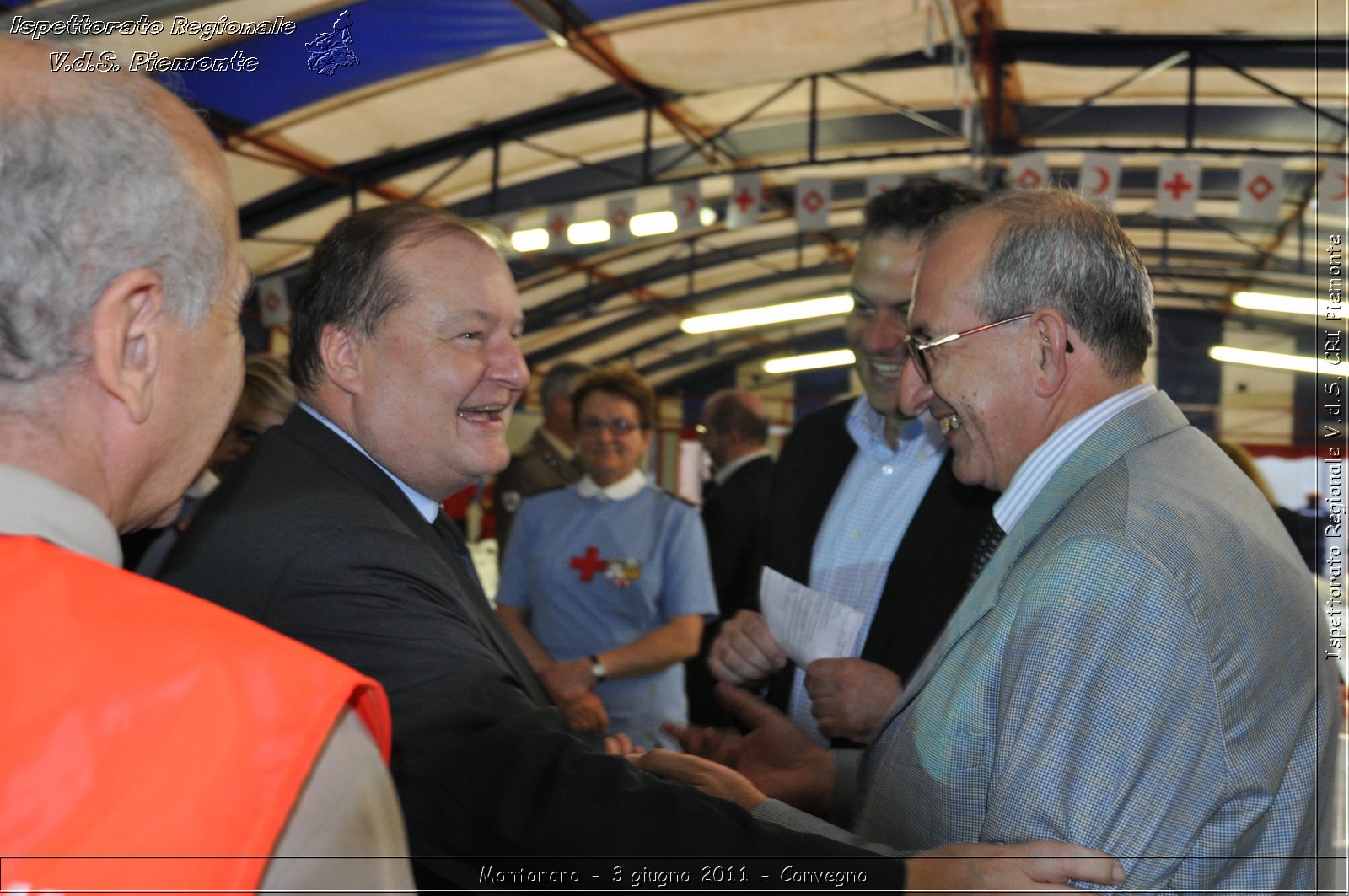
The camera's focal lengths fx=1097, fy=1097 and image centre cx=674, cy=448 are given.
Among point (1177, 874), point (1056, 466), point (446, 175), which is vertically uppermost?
point (446, 175)

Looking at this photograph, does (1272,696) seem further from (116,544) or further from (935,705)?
(116,544)

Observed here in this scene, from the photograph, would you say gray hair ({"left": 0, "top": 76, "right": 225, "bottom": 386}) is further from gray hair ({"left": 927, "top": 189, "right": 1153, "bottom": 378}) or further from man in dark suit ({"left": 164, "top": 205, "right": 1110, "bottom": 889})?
gray hair ({"left": 927, "top": 189, "right": 1153, "bottom": 378})

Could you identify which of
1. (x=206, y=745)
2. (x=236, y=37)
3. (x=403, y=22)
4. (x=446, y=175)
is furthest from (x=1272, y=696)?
(x=446, y=175)

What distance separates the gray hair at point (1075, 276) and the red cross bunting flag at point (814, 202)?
8.96 m

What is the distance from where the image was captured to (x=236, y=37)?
4.97 metres

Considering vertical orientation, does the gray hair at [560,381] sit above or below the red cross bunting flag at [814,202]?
below

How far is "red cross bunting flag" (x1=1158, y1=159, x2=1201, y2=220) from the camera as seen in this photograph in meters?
8.70

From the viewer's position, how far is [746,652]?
87.2 inches

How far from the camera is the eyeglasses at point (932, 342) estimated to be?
1.56 metres

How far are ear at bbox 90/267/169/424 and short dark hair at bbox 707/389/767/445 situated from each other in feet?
13.5

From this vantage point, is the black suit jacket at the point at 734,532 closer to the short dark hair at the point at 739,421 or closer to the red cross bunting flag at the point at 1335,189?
the short dark hair at the point at 739,421

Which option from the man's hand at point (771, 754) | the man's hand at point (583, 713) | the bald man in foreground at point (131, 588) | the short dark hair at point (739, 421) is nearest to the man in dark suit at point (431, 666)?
the bald man in foreground at point (131, 588)

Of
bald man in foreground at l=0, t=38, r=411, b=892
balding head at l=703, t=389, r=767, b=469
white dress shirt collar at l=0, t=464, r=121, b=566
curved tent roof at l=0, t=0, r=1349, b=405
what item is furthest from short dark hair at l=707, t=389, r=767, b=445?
white dress shirt collar at l=0, t=464, r=121, b=566

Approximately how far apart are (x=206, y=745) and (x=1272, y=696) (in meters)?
1.17
